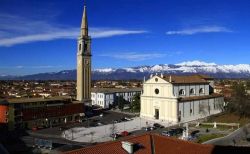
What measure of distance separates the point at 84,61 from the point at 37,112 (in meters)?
28.8

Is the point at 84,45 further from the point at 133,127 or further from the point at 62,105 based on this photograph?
the point at 133,127

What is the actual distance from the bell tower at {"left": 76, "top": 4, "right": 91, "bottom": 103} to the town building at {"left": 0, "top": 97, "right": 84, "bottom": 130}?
16508 mm

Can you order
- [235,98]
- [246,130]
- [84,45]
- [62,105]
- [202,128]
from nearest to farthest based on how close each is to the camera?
[246,130] < [202,128] < [62,105] < [235,98] < [84,45]

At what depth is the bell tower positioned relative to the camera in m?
87.0

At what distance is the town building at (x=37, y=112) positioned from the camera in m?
58.1

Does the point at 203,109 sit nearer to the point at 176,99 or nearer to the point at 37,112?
the point at 176,99

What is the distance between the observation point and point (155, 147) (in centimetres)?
1923

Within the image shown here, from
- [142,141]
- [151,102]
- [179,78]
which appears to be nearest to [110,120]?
[151,102]

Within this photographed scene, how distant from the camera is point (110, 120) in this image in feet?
236

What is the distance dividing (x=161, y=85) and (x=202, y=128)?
14879mm

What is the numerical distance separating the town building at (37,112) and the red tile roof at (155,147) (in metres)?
43.1

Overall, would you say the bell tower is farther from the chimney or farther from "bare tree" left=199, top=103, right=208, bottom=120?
the chimney

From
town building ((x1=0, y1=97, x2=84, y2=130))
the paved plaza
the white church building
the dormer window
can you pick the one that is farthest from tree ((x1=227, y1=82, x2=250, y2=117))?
town building ((x1=0, y1=97, x2=84, y2=130))

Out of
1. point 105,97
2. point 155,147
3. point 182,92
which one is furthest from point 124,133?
point 105,97
